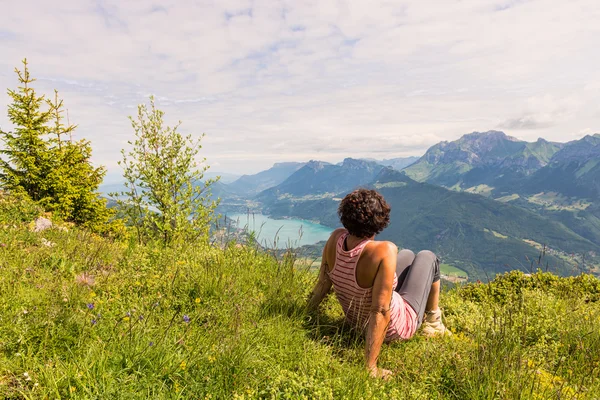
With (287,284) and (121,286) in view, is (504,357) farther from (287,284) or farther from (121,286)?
(121,286)

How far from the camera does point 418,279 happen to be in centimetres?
425

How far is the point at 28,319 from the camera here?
274cm

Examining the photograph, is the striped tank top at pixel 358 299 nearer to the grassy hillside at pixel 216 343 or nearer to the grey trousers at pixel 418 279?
the grey trousers at pixel 418 279

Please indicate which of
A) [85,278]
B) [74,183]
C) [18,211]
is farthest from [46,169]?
[85,278]

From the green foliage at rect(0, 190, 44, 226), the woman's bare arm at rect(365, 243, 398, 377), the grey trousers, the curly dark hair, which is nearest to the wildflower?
the curly dark hair

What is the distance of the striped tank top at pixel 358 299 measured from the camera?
356 centimetres

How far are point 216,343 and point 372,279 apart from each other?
168 cm

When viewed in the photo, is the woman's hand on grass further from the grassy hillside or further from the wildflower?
the wildflower

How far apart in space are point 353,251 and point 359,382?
1.29m

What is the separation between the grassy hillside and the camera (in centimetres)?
→ 241

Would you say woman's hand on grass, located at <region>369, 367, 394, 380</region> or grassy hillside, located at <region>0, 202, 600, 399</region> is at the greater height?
grassy hillside, located at <region>0, 202, 600, 399</region>

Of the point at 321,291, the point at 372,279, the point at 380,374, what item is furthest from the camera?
the point at 321,291

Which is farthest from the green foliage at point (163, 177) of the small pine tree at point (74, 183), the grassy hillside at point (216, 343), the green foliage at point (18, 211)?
the grassy hillside at point (216, 343)

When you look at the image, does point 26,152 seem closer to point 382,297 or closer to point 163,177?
point 163,177
